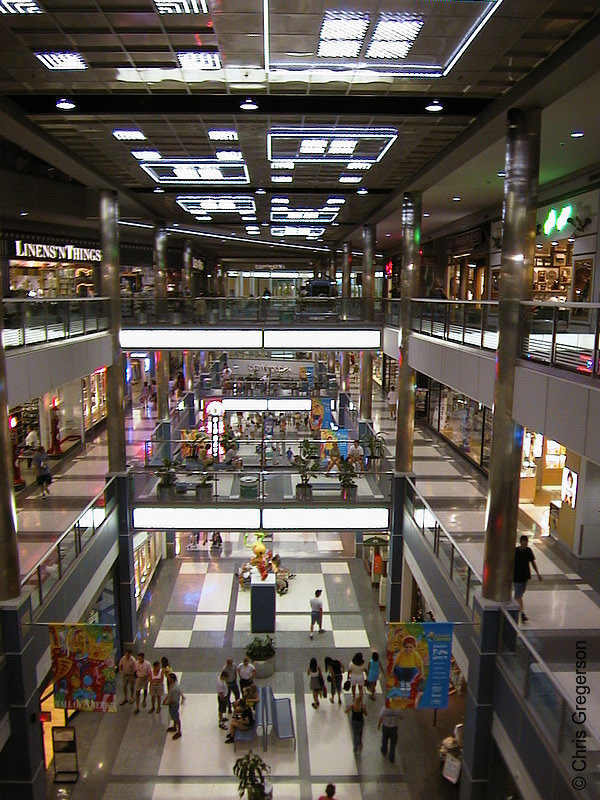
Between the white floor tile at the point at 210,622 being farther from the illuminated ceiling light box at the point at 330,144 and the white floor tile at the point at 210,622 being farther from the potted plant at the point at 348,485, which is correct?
the illuminated ceiling light box at the point at 330,144

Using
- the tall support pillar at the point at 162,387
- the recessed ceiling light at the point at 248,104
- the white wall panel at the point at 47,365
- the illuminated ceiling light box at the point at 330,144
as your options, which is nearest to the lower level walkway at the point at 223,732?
the white wall panel at the point at 47,365

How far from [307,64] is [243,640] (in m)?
10.9

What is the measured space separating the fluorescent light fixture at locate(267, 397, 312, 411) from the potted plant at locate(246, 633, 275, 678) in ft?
44.7

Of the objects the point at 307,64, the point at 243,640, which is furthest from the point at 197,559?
the point at 307,64

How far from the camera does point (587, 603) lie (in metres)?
8.73

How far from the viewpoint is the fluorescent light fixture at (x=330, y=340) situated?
17.0 m

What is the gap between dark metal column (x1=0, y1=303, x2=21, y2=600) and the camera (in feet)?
Answer: 26.6

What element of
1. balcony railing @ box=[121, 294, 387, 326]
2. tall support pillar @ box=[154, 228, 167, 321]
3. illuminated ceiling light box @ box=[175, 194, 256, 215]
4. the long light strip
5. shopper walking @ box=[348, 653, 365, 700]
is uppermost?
the long light strip

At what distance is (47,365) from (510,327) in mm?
6586

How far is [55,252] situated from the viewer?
1994 centimetres

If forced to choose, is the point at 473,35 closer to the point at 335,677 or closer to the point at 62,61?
the point at 62,61

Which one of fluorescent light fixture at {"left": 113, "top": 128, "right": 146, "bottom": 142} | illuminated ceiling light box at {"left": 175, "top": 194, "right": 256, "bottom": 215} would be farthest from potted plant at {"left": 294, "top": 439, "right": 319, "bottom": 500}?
fluorescent light fixture at {"left": 113, "top": 128, "right": 146, "bottom": 142}

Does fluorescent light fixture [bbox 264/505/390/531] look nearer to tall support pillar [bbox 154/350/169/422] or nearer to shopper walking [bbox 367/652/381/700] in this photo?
shopper walking [bbox 367/652/381/700]

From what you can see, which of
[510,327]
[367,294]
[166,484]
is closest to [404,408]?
[166,484]
